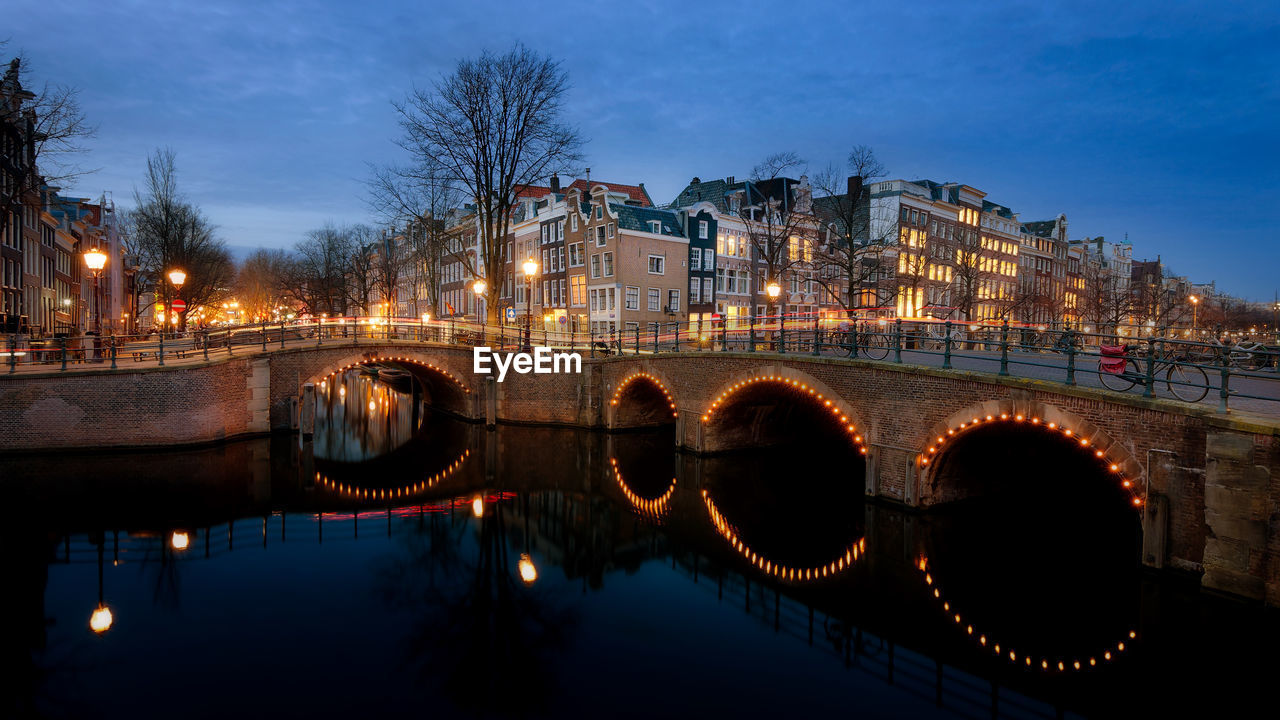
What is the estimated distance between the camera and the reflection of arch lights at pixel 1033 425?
37.8ft

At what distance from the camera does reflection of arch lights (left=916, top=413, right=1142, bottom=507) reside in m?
11.5

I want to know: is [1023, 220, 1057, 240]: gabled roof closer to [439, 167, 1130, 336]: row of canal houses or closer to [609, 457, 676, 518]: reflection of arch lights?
[439, 167, 1130, 336]: row of canal houses

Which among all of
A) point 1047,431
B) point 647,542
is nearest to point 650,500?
point 647,542

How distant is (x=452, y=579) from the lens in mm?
12828

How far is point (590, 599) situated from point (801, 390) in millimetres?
9715

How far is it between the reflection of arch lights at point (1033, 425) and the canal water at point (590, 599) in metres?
1.41

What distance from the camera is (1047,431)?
1406 cm

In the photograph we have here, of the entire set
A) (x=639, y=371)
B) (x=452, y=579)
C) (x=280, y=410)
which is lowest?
(x=452, y=579)

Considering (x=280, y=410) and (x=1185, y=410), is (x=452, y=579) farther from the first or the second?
(x=280, y=410)

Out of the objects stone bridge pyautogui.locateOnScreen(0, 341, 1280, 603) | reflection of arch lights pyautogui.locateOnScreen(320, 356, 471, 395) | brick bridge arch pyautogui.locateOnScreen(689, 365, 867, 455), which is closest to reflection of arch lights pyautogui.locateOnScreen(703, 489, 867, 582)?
stone bridge pyautogui.locateOnScreen(0, 341, 1280, 603)

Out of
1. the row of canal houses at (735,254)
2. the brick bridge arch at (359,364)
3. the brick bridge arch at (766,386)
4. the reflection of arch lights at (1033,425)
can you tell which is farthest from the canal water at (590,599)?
the row of canal houses at (735,254)

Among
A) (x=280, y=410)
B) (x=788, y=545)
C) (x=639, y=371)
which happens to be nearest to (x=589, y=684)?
(x=788, y=545)

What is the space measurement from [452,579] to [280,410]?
15.1m

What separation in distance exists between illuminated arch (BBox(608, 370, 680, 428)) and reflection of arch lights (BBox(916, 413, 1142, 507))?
9.56 m
